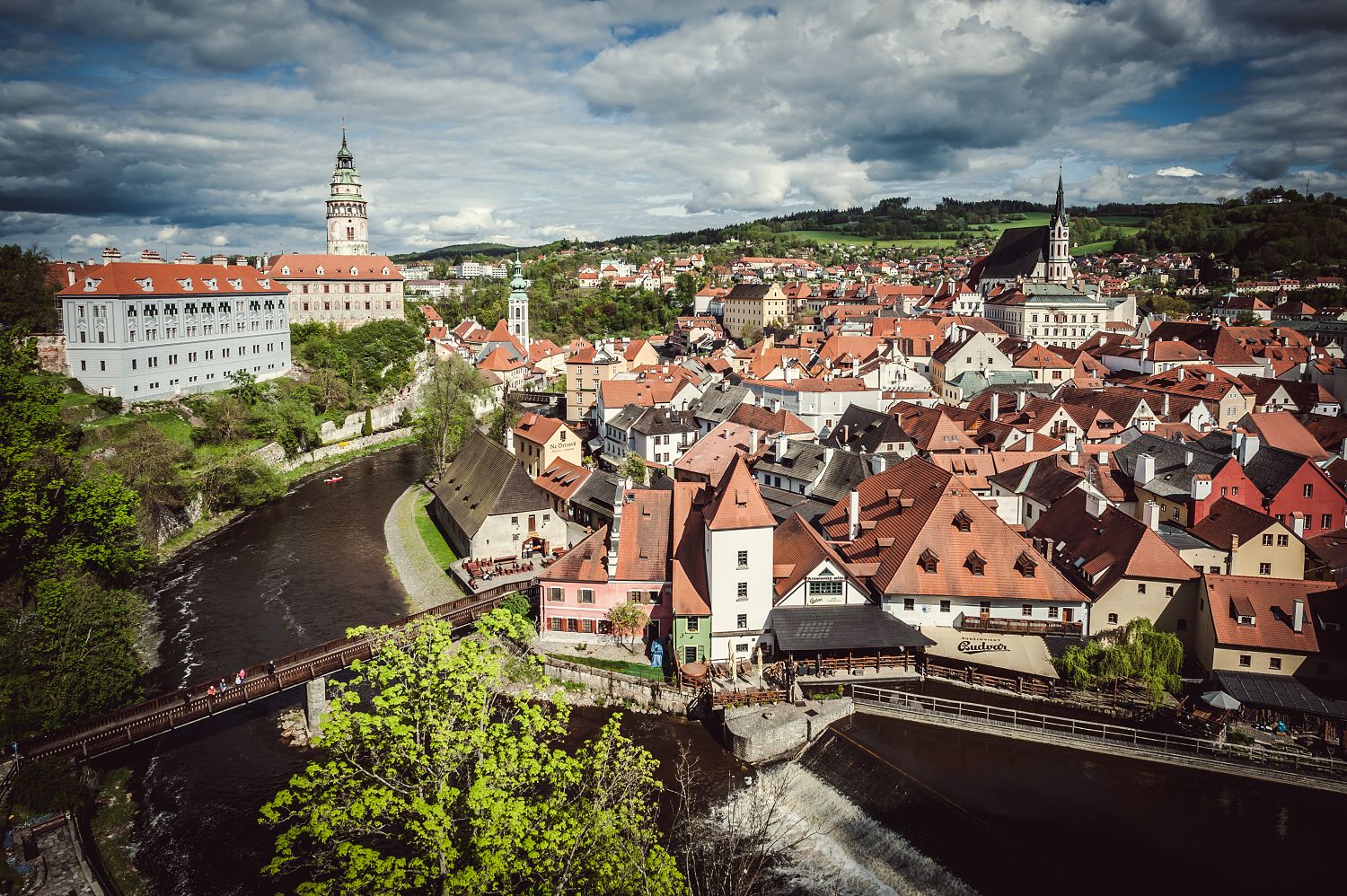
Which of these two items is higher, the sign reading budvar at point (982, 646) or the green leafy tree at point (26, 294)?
the green leafy tree at point (26, 294)

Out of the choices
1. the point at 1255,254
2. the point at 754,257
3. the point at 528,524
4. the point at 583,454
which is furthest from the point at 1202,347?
the point at 754,257

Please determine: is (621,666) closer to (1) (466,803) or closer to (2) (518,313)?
(1) (466,803)

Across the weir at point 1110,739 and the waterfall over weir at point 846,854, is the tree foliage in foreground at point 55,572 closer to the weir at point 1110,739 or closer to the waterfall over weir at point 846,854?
the waterfall over weir at point 846,854

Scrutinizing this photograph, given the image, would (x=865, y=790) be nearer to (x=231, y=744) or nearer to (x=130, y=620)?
(x=231, y=744)

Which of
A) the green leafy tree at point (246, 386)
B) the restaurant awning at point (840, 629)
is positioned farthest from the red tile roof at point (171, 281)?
the restaurant awning at point (840, 629)

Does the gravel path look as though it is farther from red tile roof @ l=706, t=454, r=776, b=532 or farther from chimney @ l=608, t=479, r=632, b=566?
red tile roof @ l=706, t=454, r=776, b=532

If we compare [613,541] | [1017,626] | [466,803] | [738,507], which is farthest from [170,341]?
[1017,626]
